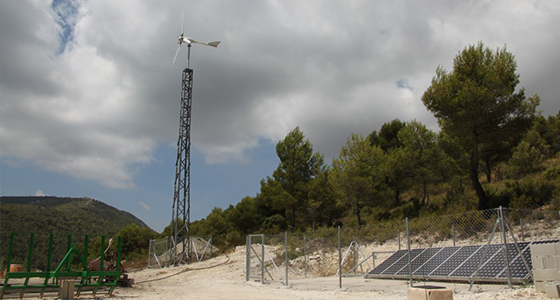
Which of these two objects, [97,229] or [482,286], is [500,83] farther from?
[97,229]

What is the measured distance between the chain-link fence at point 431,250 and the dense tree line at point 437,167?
11.5 feet

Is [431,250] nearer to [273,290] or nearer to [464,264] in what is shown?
[464,264]

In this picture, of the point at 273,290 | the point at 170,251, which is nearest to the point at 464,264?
the point at 273,290

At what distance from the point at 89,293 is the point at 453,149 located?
32.1 metres

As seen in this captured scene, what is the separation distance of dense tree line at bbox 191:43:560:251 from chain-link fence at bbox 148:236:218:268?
3.89 meters

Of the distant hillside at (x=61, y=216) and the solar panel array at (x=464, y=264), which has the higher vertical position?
the distant hillside at (x=61, y=216)

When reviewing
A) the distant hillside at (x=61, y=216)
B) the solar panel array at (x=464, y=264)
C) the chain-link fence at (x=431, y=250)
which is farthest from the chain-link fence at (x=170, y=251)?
the solar panel array at (x=464, y=264)

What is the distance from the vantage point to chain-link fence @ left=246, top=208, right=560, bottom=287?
11133 millimetres

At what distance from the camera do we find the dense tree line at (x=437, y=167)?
73.4 feet

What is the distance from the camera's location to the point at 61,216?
2729 inches

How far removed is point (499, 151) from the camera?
40.9 m

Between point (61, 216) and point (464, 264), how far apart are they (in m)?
73.7

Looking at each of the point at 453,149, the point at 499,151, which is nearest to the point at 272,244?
the point at 453,149

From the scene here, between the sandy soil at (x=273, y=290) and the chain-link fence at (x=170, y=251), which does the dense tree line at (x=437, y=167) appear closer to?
the chain-link fence at (x=170, y=251)
